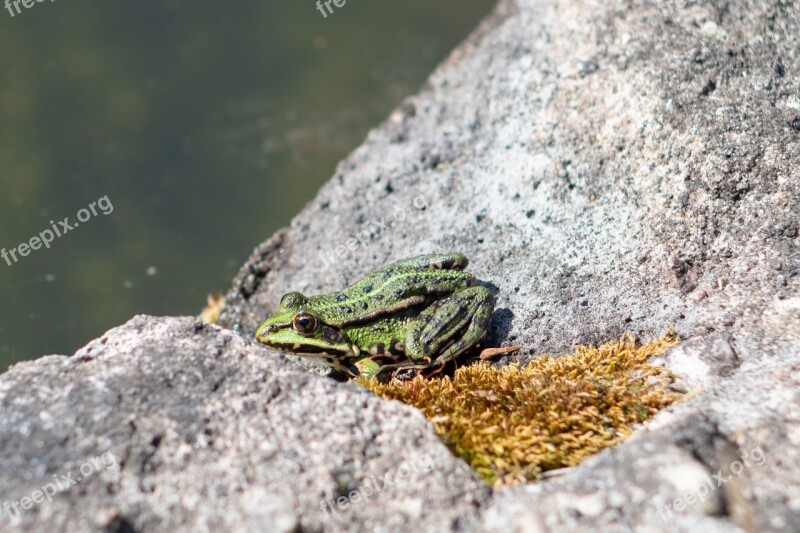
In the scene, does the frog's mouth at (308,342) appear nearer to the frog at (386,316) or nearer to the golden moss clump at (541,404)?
the frog at (386,316)

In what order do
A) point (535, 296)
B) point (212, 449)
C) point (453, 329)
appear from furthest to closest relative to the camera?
point (535, 296) < point (453, 329) < point (212, 449)

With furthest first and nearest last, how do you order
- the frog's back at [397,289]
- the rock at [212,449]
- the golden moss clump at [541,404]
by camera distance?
the frog's back at [397,289], the golden moss clump at [541,404], the rock at [212,449]

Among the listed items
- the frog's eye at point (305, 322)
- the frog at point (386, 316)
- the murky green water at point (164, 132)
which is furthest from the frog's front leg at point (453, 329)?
the murky green water at point (164, 132)

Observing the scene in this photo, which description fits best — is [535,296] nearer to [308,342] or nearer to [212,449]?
[308,342]

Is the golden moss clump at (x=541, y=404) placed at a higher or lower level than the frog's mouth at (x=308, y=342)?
lower

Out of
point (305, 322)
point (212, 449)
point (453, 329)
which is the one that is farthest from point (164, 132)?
point (212, 449)

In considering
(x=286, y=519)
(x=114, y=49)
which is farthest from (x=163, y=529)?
(x=114, y=49)

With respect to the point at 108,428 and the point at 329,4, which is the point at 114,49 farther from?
the point at 108,428
